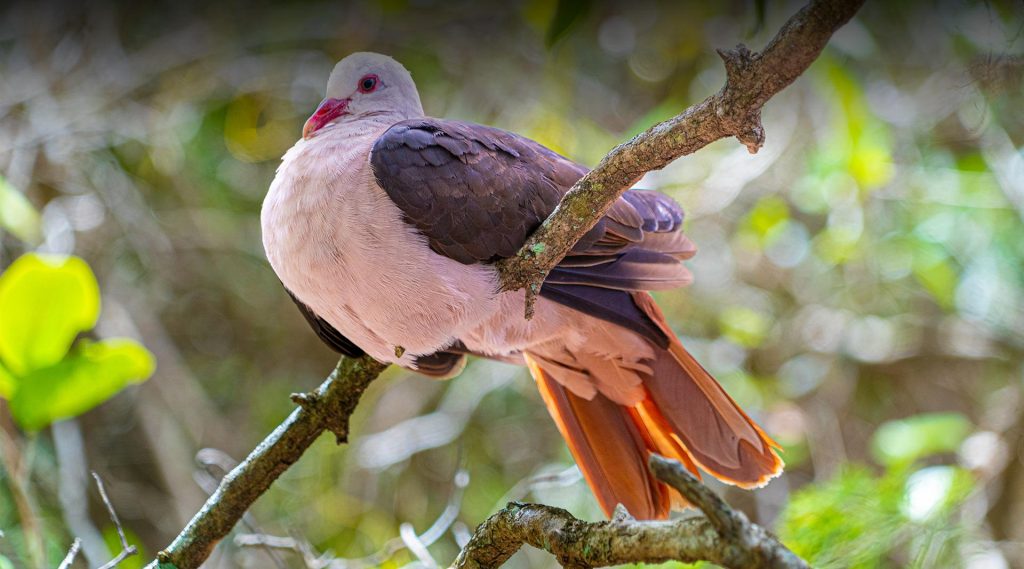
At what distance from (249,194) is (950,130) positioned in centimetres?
288

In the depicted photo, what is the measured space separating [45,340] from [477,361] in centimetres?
203

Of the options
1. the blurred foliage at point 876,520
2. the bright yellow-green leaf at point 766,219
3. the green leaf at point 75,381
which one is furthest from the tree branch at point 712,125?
the bright yellow-green leaf at point 766,219

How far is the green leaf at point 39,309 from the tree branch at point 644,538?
91 cm

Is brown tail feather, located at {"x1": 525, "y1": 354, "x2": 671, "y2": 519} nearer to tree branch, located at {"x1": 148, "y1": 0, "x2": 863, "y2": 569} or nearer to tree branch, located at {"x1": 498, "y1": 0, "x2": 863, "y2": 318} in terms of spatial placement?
tree branch, located at {"x1": 148, "y1": 0, "x2": 863, "y2": 569}

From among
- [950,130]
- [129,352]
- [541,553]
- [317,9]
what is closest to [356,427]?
[541,553]

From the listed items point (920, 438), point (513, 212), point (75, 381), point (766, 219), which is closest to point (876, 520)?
point (920, 438)

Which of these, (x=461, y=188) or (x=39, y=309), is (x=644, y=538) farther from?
(x=39, y=309)

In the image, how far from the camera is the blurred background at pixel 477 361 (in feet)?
10.7

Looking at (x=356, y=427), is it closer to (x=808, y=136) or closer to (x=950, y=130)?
(x=808, y=136)

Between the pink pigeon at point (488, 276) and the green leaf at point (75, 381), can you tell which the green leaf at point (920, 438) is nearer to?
the pink pigeon at point (488, 276)

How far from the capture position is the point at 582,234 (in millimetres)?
1492

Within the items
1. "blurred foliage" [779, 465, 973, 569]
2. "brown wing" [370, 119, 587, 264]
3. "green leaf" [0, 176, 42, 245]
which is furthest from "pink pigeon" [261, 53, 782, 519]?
"green leaf" [0, 176, 42, 245]

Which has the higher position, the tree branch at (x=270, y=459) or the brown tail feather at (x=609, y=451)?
the brown tail feather at (x=609, y=451)

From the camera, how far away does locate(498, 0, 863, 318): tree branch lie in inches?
41.8
